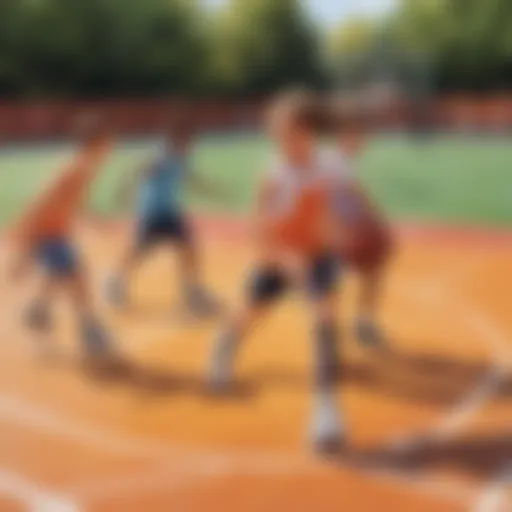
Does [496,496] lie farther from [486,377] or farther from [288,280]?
[288,280]

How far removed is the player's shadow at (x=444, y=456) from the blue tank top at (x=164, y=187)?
0.30 meters

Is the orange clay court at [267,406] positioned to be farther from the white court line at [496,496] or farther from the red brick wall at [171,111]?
the red brick wall at [171,111]

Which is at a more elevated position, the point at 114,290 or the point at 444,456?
the point at 114,290

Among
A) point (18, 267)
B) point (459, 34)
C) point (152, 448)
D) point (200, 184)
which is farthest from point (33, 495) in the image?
point (459, 34)

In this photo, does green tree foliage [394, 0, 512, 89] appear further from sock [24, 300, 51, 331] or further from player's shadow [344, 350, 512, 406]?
sock [24, 300, 51, 331]

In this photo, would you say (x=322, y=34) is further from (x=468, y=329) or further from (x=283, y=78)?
(x=468, y=329)

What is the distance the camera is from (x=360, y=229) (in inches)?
37.5

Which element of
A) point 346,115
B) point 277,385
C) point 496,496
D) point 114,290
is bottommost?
point 496,496

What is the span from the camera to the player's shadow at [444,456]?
36.6 inches

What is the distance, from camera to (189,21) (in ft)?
3.19

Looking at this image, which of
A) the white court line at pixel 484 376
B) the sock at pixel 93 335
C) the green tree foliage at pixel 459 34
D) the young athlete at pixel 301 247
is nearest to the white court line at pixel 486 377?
the white court line at pixel 484 376

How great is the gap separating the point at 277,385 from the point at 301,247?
13 centimetres

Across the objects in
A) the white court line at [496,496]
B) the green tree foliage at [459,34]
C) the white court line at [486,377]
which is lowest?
the white court line at [496,496]

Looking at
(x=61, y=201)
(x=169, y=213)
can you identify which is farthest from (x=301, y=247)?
(x=61, y=201)
